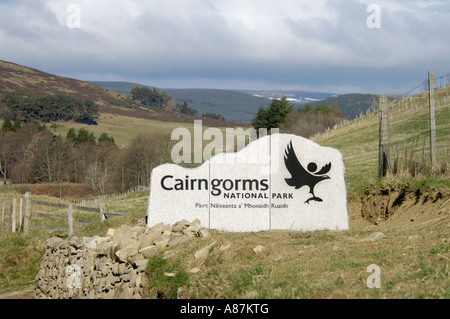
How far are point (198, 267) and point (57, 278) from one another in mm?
6010

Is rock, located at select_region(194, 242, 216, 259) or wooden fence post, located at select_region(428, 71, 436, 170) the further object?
wooden fence post, located at select_region(428, 71, 436, 170)

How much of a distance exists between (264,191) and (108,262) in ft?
13.6

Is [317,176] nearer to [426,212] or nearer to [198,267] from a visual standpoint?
[426,212]

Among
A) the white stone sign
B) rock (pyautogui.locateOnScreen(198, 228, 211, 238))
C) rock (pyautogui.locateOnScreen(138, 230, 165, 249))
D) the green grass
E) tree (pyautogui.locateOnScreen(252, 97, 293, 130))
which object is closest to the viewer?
the green grass

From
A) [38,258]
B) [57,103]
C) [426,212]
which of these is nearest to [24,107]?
[57,103]

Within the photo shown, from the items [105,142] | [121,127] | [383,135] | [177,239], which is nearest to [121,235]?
[177,239]

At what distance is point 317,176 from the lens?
39.3ft

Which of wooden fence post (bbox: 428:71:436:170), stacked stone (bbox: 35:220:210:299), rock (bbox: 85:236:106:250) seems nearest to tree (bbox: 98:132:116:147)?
stacked stone (bbox: 35:220:210:299)

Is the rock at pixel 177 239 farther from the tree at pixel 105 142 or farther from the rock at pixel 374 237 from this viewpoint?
the tree at pixel 105 142

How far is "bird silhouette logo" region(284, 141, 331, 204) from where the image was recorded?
11953 mm

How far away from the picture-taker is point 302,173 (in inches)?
471

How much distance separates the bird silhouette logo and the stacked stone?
2650mm

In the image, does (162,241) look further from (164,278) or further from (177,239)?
(164,278)

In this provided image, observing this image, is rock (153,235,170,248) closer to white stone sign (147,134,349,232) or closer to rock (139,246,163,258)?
rock (139,246,163,258)
